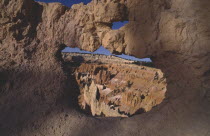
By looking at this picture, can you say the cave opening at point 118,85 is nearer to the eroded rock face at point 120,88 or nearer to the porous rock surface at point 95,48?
the eroded rock face at point 120,88

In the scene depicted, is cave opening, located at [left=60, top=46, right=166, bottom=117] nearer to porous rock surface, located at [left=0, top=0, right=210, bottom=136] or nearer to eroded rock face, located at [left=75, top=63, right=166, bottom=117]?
eroded rock face, located at [left=75, top=63, right=166, bottom=117]

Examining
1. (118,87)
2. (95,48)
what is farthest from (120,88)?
(95,48)

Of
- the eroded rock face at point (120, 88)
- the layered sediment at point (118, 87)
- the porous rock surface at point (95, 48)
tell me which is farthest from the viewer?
the layered sediment at point (118, 87)

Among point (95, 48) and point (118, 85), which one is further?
point (118, 85)

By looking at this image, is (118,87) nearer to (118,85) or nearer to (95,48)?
(118,85)

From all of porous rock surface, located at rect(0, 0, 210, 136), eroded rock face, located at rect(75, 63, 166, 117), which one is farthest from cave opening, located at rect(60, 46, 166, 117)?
porous rock surface, located at rect(0, 0, 210, 136)

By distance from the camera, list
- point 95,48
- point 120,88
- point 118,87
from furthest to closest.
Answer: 1. point 118,87
2. point 120,88
3. point 95,48

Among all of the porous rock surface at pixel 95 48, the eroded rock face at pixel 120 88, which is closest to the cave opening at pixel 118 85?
the eroded rock face at pixel 120 88

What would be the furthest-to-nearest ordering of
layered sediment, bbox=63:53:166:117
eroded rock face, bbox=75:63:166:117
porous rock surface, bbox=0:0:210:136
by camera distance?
layered sediment, bbox=63:53:166:117, eroded rock face, bbox=75:63:166:117, porous rock surface, bbox=0:0:210:136
